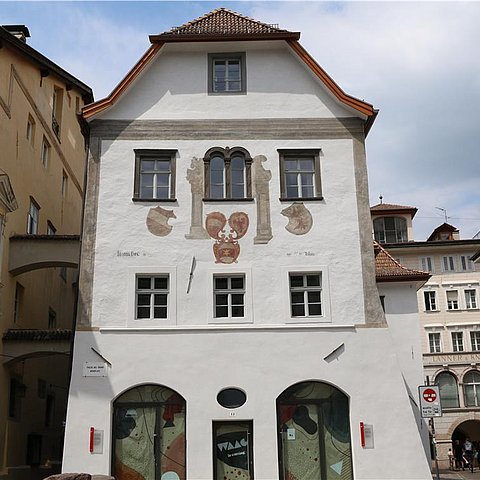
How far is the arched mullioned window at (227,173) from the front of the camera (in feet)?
68.5

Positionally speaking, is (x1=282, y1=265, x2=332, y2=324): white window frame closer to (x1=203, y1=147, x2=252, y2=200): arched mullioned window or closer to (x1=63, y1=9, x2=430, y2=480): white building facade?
(x1=63, y1=9, x2=430, y2=480): white building facade

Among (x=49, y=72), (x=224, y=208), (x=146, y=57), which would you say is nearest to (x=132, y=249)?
(x=224, y=208)

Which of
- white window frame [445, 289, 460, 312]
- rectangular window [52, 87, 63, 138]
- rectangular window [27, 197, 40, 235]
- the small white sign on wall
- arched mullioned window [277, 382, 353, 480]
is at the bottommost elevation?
arched mullioned window [277, 382, 353, 480]

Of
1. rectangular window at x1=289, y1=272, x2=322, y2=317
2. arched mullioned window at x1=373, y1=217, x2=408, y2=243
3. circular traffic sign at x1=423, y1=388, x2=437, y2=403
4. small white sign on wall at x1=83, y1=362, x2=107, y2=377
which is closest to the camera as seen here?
circular traffic sign at x1=423, y1=388, x2=437, y2=403

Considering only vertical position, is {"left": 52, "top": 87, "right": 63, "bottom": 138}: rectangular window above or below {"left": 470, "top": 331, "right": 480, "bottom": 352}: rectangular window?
above

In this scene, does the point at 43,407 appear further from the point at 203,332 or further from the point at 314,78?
the point at 314,78

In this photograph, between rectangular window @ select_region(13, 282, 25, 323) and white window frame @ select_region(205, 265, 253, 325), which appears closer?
white window frame @ select_region(205, 265, 253, 325)

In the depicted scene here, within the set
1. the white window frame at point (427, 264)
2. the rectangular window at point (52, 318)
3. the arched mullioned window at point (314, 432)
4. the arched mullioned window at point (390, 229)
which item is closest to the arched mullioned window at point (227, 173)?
the arched mullioned window at point (314, 432)

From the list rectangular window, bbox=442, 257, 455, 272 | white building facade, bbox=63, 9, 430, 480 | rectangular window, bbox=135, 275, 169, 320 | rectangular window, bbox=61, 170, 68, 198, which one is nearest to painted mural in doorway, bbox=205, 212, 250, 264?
white building facade, bbox=63, 9, 430, 480

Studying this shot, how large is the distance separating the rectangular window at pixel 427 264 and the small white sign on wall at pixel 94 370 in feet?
A: 121

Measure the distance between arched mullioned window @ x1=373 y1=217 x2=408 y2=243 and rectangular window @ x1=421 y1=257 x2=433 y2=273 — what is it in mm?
2446

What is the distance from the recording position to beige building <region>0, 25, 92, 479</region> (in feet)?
79.0

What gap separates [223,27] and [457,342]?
33.9 metres

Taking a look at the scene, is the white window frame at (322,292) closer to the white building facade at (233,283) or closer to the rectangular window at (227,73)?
the white building facade at (233,283)
